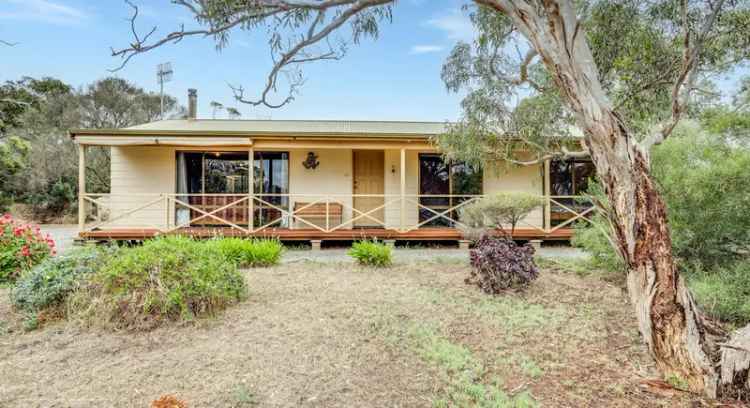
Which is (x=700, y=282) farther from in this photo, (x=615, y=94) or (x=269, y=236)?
(x=269, y=236)

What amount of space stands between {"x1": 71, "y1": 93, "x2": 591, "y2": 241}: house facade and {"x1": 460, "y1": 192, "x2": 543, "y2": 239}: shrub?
2296 millimetres

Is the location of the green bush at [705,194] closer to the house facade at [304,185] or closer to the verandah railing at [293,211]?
the house facade at [304,185]

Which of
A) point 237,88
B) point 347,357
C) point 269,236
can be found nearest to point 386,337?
point 347,357

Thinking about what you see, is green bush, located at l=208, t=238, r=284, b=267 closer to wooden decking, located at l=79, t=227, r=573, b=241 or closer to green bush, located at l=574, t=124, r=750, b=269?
wooden decking, located at l=79, t=227, r=573, b=241

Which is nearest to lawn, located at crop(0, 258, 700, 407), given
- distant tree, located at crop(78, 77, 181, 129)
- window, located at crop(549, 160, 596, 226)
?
window, located at crop(549, 160, 596, 226)

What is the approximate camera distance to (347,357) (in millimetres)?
2896

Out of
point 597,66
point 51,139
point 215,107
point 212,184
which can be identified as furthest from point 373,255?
point 51,139

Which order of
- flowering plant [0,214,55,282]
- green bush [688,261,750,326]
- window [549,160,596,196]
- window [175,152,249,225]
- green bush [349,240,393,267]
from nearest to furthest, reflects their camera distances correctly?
green bush [688,261,750,326]
flowering plant [0,214,55,282]
green bush [349,240,393,267]
window [175,152,249,225]
window [549,160,596,196]

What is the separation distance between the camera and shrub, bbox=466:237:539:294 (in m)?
4.63

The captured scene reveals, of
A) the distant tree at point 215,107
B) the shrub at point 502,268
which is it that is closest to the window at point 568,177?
the shrub at point 502,268

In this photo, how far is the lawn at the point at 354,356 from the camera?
2.39 m

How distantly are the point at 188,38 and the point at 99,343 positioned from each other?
304 cm

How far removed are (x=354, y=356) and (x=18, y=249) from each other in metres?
5.16

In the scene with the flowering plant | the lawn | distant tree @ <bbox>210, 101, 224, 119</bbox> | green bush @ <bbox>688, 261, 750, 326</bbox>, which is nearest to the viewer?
the lawn
